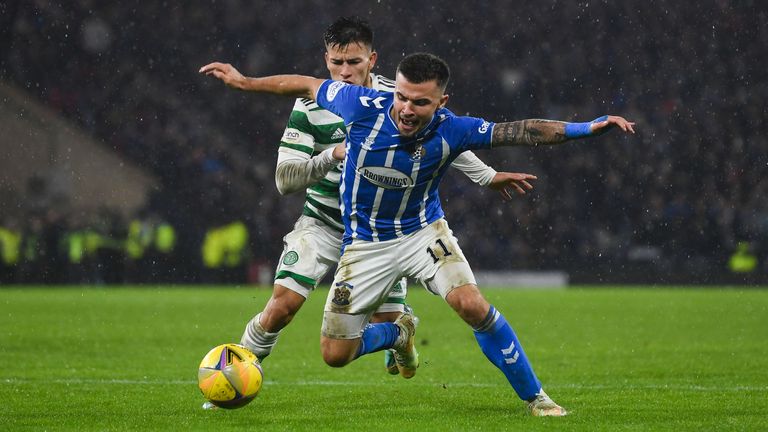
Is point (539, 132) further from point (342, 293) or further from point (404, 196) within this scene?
point (342, 293)

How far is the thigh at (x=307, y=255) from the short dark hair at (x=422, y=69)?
53.7 inches

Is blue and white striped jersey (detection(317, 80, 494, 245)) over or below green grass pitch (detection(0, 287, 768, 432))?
over

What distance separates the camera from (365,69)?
19.9ft

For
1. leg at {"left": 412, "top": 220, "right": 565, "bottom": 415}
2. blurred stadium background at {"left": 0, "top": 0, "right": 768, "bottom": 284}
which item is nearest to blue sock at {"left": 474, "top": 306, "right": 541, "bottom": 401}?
leg at {"left": 412, "top": 220, "right": 565, "bottom": 415}

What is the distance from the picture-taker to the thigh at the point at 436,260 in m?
5.30

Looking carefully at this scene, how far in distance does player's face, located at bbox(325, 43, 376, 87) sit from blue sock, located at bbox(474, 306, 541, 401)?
1539mm

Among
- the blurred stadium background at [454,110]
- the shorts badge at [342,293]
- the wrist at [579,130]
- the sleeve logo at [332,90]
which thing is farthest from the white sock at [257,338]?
the blurred stadium background at [454,110]

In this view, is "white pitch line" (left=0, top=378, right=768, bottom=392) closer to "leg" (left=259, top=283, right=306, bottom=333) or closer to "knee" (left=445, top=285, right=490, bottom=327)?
"leg" (left=259, top=283, right=306, bottom=333)

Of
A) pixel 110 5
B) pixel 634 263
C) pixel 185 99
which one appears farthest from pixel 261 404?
pixel 110 5

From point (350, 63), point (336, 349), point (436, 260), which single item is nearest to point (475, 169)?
point (436, 260)

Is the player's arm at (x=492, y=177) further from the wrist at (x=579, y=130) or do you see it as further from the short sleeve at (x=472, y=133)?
the wrist at (x=579, y=130)

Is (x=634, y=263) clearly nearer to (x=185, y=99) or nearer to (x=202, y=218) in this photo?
(x=202, y=218)

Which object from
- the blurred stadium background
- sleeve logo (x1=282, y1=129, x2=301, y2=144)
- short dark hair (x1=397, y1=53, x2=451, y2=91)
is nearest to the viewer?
short dark hair (x1=397, y1=53, x2=451, y2=91)

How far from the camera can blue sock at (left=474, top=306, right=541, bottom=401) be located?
5.29 m
